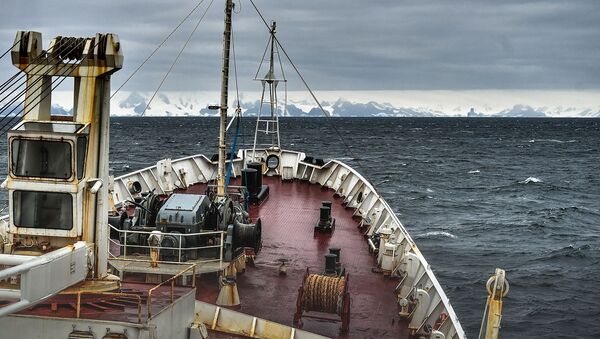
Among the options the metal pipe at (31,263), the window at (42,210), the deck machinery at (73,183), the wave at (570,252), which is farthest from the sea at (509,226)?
the metal pipe at (31,263)

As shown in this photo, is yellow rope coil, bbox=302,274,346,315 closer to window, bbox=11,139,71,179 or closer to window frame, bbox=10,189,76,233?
window frame, bbox=10,189,76,233

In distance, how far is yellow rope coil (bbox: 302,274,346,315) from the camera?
1567 cm

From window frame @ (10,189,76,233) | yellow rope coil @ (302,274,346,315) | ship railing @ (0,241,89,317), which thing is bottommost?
yellow rope coil @ (302,274,346,315)

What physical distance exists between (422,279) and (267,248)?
237 inches

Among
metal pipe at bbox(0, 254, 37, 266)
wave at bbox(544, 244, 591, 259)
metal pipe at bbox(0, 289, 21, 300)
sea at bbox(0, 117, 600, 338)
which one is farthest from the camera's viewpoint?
wave at bbox(544, 244, 591, 259)

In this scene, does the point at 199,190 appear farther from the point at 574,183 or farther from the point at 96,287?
the point at 574,183

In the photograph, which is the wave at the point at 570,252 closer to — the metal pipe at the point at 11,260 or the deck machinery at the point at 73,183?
the deck machinery at the point at 73,183

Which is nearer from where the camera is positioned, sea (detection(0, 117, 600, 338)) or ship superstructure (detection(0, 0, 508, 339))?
ship superstructure (detection(0, 0, 508, 339))

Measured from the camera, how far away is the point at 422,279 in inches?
733

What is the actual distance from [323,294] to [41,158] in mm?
6692

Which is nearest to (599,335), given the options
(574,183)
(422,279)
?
(422,279)

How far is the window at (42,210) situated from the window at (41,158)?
37cm

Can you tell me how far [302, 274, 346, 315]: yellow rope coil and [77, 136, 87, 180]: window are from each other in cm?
570

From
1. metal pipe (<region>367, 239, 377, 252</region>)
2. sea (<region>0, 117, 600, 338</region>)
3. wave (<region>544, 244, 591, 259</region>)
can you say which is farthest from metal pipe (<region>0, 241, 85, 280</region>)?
wave (<region>544, 244, 591, 259</region>)
